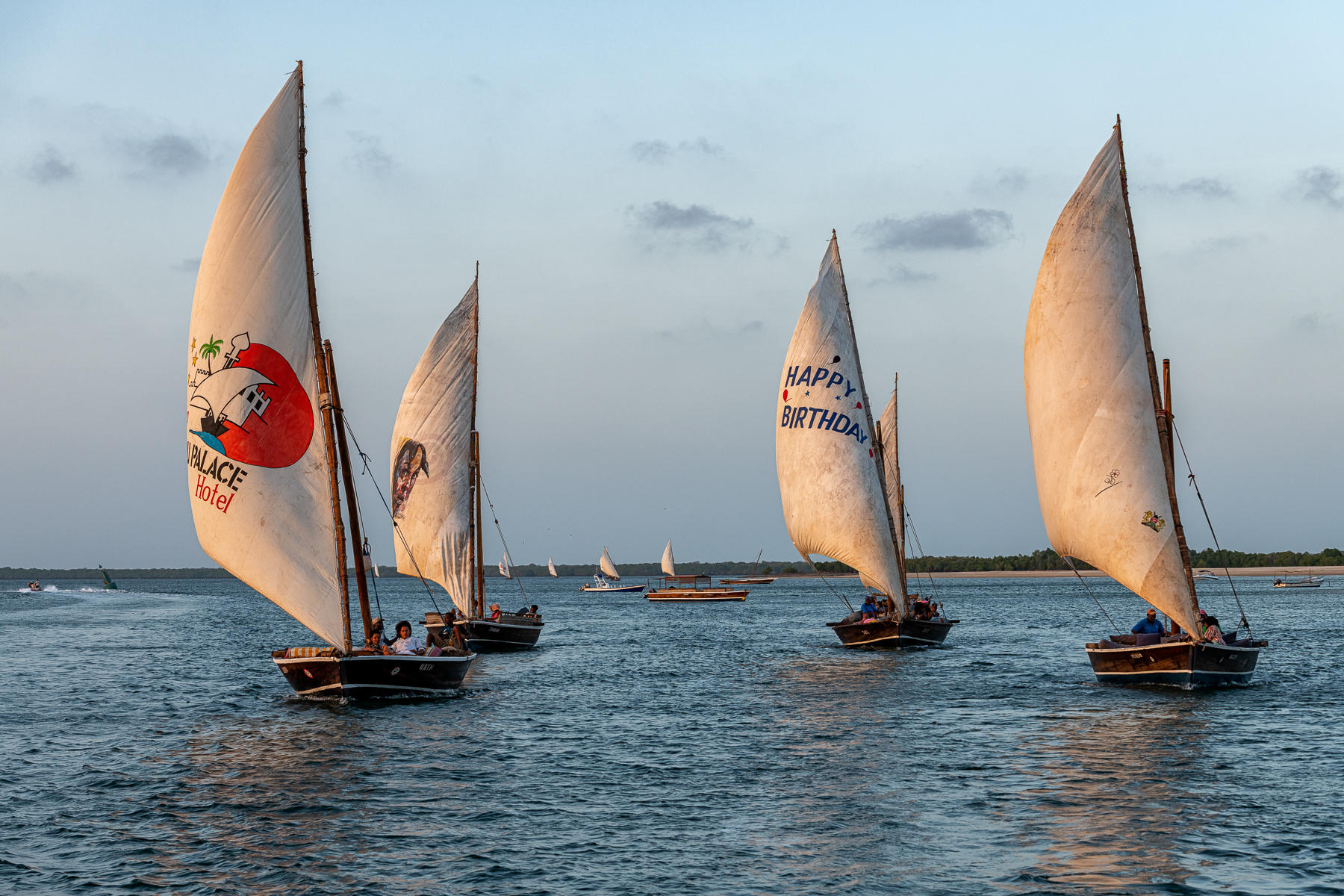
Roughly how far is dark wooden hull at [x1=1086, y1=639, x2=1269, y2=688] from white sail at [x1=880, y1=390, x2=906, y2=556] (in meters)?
22.1

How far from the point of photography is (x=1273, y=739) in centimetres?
2730

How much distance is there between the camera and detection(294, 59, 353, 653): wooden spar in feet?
96.4

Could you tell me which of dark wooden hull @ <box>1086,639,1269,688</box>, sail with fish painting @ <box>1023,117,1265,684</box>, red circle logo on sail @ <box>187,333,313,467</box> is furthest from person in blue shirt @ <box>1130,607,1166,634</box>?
red circle logo on sail @ <box>187,333,313,467</box>

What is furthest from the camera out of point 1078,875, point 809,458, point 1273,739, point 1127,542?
point 809,458

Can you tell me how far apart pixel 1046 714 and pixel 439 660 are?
1611 cm

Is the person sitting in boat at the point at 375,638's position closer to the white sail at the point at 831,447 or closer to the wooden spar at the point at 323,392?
the wooden spar at the point at 323,392

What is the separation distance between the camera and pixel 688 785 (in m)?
22.9

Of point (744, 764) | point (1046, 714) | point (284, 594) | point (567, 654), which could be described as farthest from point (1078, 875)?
point (567, 654)

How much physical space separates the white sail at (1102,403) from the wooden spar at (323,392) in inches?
785

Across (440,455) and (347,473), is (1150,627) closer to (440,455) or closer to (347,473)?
(347,473)

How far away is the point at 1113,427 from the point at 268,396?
22.5 metres

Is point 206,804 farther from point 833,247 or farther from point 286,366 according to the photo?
point 833,247

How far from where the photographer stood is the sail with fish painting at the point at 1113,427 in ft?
110

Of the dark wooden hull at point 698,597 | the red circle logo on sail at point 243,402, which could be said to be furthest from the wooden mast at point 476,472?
the dark wooden hull at point 698,597
